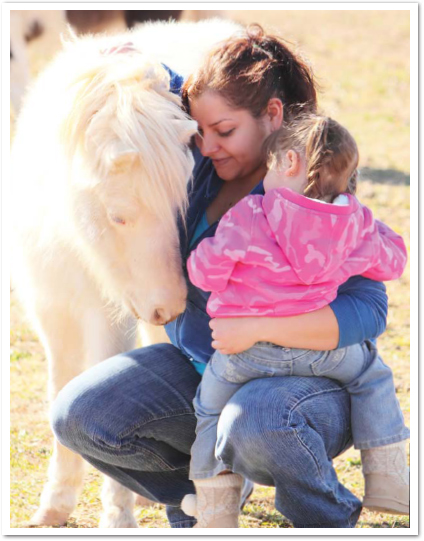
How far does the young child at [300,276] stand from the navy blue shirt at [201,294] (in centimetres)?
5

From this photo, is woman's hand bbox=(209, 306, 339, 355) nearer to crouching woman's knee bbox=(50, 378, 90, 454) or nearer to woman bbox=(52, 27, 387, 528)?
woman bbox=(52, 27, 387, 528)

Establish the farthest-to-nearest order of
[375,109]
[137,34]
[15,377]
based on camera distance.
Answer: [375,109] → [15,377] → [137,34]

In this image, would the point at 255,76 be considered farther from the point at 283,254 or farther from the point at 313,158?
the point at 283,254

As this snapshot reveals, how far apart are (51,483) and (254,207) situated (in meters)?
1.42

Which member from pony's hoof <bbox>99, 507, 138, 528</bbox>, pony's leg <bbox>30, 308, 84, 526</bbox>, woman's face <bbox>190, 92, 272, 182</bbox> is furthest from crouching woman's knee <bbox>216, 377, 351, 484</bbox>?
pony's leg <bbox>30, 308, 84, 526</bbox>

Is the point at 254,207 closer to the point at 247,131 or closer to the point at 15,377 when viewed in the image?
the point at 247,131

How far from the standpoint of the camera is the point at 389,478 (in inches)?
82.7

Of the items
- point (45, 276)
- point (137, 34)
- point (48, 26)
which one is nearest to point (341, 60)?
point (48, 26)

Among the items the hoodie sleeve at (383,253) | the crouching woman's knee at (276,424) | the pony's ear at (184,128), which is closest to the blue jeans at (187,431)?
the crouching woman's knee at (276,424)

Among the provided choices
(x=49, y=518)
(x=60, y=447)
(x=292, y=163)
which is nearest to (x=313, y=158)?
(x=292, y=163)

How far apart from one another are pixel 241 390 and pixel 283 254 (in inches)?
15.2

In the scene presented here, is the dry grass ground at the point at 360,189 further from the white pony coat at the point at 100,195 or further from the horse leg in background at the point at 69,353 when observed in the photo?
the white pony coat at the point at 100,195

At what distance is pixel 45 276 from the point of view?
2635 millimetres

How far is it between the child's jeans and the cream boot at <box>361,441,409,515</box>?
1.2 inches
